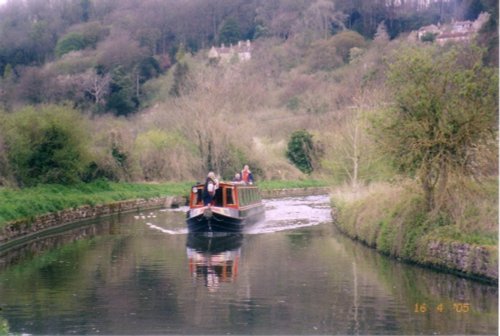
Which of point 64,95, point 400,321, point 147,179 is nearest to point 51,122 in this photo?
point 147,179

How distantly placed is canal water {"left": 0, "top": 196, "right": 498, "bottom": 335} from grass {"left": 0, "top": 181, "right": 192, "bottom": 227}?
1.29 metres

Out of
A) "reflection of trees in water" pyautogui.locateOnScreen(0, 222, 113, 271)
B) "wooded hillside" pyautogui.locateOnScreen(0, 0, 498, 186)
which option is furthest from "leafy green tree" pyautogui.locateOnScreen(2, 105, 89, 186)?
"reflection of trees in water" pyautogui.locateOnScreen(0, 222, 113, 271)

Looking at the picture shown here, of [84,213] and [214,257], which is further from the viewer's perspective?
[84,213]

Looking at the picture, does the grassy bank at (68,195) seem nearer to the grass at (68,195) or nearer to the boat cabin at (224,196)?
the grass at (68,195)

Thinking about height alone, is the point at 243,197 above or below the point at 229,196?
below

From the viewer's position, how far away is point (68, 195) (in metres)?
31.0

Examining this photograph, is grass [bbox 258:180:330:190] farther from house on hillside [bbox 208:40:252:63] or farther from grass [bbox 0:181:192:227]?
house on hillside [bbox 208:40:252:63]

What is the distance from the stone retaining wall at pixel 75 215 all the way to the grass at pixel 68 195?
20 cm

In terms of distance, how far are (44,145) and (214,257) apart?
13235 mm

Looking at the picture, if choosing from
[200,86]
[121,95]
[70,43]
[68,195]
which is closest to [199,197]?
[68,195]

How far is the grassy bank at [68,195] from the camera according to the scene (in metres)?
24.7

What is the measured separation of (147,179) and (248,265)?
25370 millimetres

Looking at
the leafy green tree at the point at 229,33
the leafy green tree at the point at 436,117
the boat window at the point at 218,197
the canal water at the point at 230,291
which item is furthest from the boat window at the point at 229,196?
the leafy green tree at the point at 229,33
